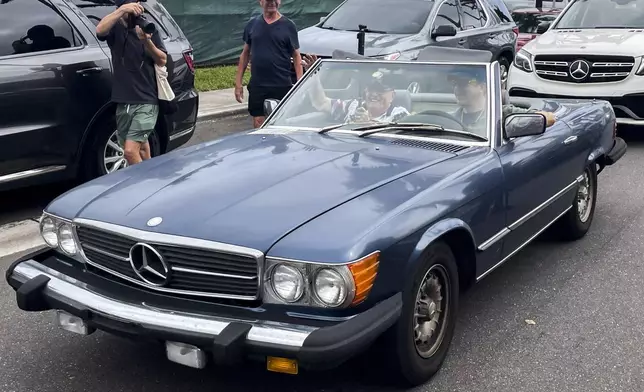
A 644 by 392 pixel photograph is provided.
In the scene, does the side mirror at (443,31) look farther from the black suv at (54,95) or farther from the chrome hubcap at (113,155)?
the chrome hubcap at (113,155)

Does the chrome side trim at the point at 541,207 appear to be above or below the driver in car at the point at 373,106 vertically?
below

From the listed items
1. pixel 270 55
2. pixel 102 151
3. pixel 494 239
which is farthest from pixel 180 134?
pixel 494 239

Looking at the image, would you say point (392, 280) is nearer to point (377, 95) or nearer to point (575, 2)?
point (377, 95)

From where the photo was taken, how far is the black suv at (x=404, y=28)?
10.0 m

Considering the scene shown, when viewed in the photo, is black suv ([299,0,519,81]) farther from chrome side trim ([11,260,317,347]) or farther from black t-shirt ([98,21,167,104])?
chrome side trim ([11,260,317,347])

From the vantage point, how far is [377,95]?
184 inches

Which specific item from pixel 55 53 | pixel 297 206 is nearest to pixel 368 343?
pixel 297 206

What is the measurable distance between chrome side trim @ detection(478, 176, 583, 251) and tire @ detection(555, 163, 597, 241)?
1.01 feet

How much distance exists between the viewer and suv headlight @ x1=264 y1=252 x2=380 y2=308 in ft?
9.90

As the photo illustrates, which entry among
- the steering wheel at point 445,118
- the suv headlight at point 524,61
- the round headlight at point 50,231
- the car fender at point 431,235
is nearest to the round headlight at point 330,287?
the car fender at point 431,235

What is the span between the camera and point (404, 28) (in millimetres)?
10562

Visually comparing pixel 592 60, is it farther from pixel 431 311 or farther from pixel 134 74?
pixel 431 311

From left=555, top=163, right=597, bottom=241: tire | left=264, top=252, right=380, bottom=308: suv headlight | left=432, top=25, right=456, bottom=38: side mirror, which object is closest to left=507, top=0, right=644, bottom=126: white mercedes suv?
left=432, top=25, right=456, bottom=38: side mirror

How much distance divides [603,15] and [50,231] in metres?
8.57
